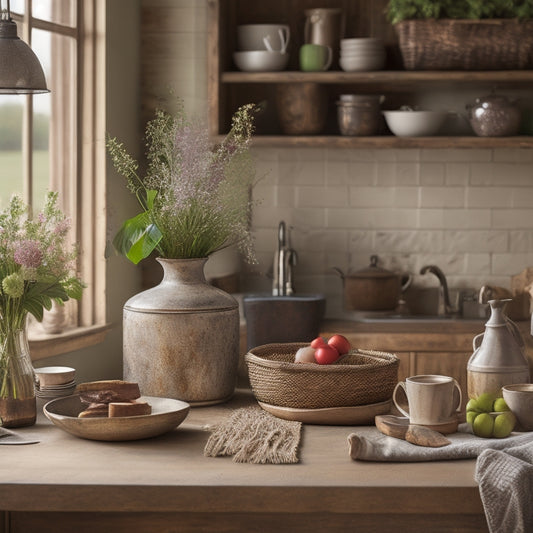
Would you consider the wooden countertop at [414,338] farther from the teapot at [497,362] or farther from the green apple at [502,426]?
the green apple at [502,426]

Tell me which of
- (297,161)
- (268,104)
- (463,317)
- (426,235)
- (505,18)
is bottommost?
(463,317)

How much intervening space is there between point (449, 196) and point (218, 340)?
2707 millimetres

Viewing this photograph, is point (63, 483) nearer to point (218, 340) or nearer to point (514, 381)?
point (218, 340)

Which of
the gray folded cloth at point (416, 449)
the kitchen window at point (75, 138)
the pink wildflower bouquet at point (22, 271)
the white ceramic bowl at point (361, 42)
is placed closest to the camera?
the gray folded cloth at point (416, 449)

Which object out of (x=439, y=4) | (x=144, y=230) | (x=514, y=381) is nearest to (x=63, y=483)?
(x=144, y=230)

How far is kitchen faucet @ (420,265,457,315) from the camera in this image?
185 inches

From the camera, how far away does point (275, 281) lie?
4.65 metres

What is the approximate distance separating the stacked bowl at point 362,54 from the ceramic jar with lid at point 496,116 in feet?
1.81

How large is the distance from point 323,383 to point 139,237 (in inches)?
26.9

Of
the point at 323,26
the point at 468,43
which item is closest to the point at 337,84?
the point at 323,26

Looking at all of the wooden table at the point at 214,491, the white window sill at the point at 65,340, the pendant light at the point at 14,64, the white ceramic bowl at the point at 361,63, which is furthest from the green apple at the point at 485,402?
the white ceramic bowl at the point at 361,63

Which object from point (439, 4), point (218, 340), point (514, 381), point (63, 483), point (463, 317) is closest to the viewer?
point (63, 483)

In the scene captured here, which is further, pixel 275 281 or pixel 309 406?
pixel 275 281

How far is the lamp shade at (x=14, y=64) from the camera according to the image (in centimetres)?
236
